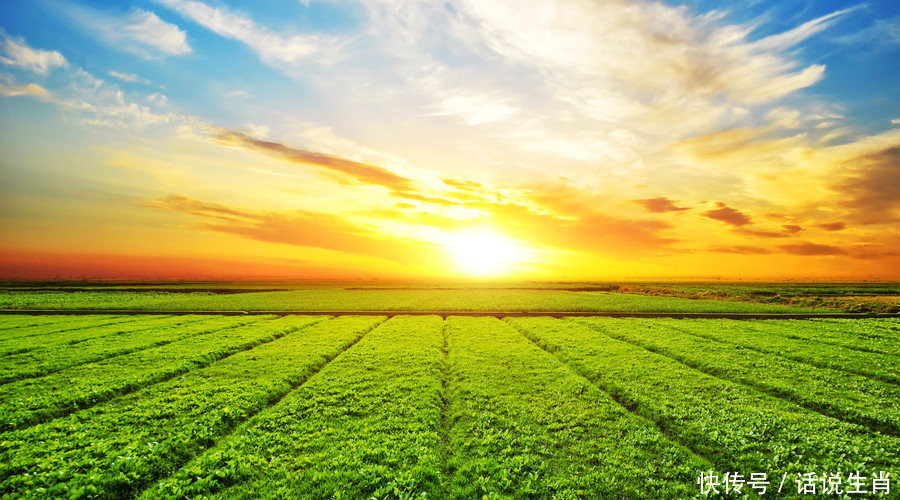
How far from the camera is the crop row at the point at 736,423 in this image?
1405 centimetres

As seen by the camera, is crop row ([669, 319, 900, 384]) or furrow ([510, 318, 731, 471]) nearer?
furrow ([510, 318, 731, 471])

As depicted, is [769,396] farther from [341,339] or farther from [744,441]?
[341,339]

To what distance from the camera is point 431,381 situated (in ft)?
75.3

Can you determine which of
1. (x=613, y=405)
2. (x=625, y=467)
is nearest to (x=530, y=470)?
(x=625, y=467)

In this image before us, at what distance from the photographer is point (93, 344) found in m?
34.3

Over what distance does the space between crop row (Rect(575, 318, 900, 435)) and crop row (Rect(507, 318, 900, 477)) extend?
200 centimetres

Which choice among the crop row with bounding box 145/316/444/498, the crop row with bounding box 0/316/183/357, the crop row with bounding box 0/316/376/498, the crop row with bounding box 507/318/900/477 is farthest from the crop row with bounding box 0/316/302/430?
the crop row with bounding box 507/318/900/477

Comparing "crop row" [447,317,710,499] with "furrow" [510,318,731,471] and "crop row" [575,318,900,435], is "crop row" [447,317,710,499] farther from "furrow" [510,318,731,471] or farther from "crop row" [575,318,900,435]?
"crop row" [575,318,900,435]

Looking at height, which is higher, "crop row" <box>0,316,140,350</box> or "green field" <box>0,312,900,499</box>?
"green field" <box>0,312,900,499</box>

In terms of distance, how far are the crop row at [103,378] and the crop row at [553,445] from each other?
810 inches

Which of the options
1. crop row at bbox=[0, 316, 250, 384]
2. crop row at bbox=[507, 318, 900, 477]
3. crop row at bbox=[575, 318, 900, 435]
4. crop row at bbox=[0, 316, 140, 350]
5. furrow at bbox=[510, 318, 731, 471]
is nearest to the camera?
crop row at bbox=[507, 318, 900, 477]

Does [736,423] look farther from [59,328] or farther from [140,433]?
[59,328]

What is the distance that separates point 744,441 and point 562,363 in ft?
46.0

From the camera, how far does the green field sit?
12562mm
